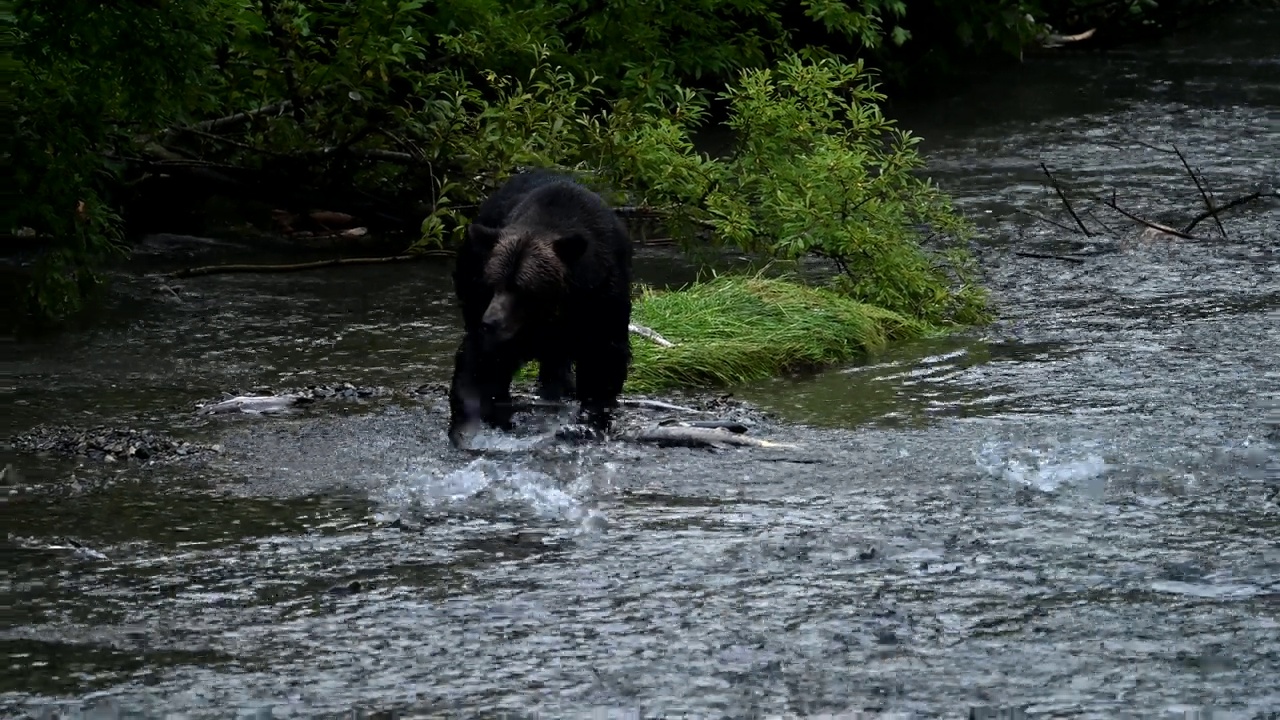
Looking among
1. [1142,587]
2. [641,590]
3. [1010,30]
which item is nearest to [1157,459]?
[1142,587]

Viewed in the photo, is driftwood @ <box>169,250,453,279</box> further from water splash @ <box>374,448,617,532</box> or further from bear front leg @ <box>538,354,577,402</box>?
water splash @ <box>374,448,617,532</box>

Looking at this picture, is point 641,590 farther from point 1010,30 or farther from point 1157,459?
A: point 1010,30

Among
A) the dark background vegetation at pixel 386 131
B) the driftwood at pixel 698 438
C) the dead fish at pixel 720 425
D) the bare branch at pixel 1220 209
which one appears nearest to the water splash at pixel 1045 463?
the driftwood at pixel 698 438

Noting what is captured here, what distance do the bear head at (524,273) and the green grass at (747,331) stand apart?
60.5 inches

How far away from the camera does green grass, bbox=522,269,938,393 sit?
8766 millimetres

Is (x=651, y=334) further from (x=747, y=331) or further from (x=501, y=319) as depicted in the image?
(x=501, y=319)

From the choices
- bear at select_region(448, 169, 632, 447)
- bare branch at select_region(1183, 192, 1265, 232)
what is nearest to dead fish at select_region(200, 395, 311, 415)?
bear at select_region(448, 169, 632, 447)

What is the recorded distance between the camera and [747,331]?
30.2ft

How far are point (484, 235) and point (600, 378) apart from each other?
2.58ft

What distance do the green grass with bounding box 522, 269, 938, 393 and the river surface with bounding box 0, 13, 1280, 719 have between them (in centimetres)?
26

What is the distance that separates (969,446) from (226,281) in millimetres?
5409

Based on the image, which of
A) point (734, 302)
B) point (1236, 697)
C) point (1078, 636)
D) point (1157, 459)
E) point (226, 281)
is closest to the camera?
point (1236, 697)

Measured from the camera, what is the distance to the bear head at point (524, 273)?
23.1ft

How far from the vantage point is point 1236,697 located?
181 inches
